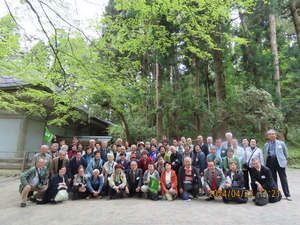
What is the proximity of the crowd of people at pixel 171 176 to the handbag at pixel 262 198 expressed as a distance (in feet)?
0.26

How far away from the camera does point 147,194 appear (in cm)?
471

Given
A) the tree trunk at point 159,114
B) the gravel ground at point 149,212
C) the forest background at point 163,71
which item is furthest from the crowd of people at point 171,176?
the tree trunk at point 159,114

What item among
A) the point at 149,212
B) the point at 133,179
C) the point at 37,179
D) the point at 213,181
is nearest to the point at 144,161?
the point at 133,179

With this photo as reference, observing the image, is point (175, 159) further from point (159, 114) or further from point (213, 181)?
point (159, 114)

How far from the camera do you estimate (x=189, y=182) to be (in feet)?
14.9

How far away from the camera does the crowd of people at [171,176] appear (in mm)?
4278

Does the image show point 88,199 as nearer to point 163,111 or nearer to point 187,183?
point 187,183

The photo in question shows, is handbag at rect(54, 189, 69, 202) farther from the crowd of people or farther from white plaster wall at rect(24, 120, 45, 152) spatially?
white plaster wall at rect(24, 120, 45, 152)

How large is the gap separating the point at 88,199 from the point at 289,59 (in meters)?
17.3

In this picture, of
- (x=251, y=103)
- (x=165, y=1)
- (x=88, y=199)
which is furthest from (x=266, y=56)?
(x=88, y=199)

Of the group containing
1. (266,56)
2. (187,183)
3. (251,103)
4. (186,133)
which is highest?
(266,56)

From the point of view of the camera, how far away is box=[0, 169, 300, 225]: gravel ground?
321 centimetres

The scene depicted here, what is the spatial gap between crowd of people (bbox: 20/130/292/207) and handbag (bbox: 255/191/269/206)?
0.26ft

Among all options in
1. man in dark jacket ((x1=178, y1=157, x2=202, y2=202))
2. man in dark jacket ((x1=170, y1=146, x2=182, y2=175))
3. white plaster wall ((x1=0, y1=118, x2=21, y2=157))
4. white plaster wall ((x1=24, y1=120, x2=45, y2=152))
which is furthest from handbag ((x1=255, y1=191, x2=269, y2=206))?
white plaster wall ((x1=0, y1=118, x2=21, y2=157))
